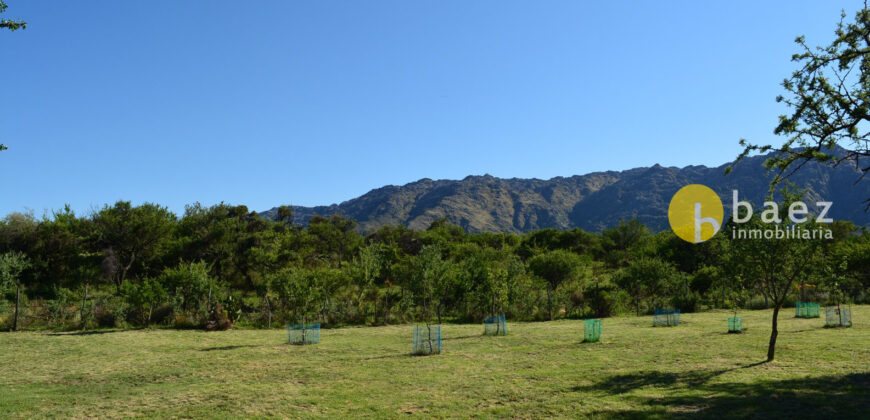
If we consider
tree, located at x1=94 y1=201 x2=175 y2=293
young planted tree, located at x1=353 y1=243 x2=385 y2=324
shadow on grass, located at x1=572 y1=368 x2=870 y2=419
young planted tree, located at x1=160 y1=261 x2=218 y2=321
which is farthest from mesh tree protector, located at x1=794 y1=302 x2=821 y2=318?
tree, located at x1=94 y1=201 x2=175 y2=293

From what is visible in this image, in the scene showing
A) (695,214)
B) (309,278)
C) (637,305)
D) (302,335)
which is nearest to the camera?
(302,335)

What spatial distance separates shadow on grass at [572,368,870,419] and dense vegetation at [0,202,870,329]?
3.73 meters

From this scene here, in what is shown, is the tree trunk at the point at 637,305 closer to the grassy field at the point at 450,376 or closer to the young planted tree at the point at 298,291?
the grassy field at the point at 450,376

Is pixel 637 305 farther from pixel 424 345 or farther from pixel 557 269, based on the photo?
pixel 424 345

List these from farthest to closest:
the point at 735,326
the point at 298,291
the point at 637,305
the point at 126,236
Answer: the point at 126,236, the point at 637,305, the point at 298,291, the point at 735,326

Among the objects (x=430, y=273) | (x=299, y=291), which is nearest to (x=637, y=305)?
(x=430, y=273)

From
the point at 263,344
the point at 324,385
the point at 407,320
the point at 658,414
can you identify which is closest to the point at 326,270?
the point at 407,320

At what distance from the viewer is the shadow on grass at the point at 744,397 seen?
A: 358 inches

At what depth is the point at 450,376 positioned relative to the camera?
1341 centimetres

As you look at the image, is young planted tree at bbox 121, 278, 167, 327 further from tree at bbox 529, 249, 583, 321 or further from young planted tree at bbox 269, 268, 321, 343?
tree at bbox 529, 249, 583, 321

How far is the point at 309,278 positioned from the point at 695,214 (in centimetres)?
5590

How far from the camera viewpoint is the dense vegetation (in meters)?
24.8

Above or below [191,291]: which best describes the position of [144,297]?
below

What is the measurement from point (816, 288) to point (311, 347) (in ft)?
128
